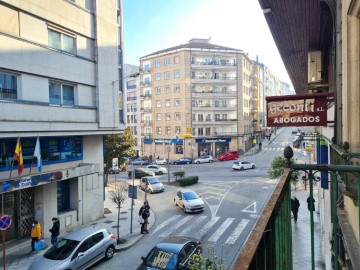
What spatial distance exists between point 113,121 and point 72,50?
503cm

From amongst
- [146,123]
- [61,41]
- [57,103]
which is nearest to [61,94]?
[57,103]

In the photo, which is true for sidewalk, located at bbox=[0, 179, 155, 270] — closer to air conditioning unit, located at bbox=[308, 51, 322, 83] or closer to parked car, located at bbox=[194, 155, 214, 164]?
air conditioning unit, located at bbox=[308, 51, 322, 83]

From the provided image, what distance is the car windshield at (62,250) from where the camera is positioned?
11.0 meters

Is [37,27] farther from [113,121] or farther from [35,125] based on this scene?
[113,121]

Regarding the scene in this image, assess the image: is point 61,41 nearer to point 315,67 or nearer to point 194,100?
point 315,67

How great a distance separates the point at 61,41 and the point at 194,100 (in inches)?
1566

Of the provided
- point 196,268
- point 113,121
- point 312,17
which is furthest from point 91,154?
point 312,17

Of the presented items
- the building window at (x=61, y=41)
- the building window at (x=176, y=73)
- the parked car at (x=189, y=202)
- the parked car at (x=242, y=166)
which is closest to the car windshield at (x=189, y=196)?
the parked car at (x=189, y=202)

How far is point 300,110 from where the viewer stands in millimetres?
6766

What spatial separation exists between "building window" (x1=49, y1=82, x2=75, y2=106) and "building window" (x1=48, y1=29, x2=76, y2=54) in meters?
1.90

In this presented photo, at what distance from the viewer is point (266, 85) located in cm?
9662

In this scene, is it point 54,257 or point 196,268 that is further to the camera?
point 54,257

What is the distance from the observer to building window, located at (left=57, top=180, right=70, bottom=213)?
17.2 meters

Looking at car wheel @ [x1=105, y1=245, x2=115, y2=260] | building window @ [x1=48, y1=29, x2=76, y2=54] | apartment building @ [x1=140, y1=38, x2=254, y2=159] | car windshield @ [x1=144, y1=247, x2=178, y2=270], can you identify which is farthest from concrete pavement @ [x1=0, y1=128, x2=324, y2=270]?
apartment building @ [x1=140, y1=38, x2=254, y2=159]
